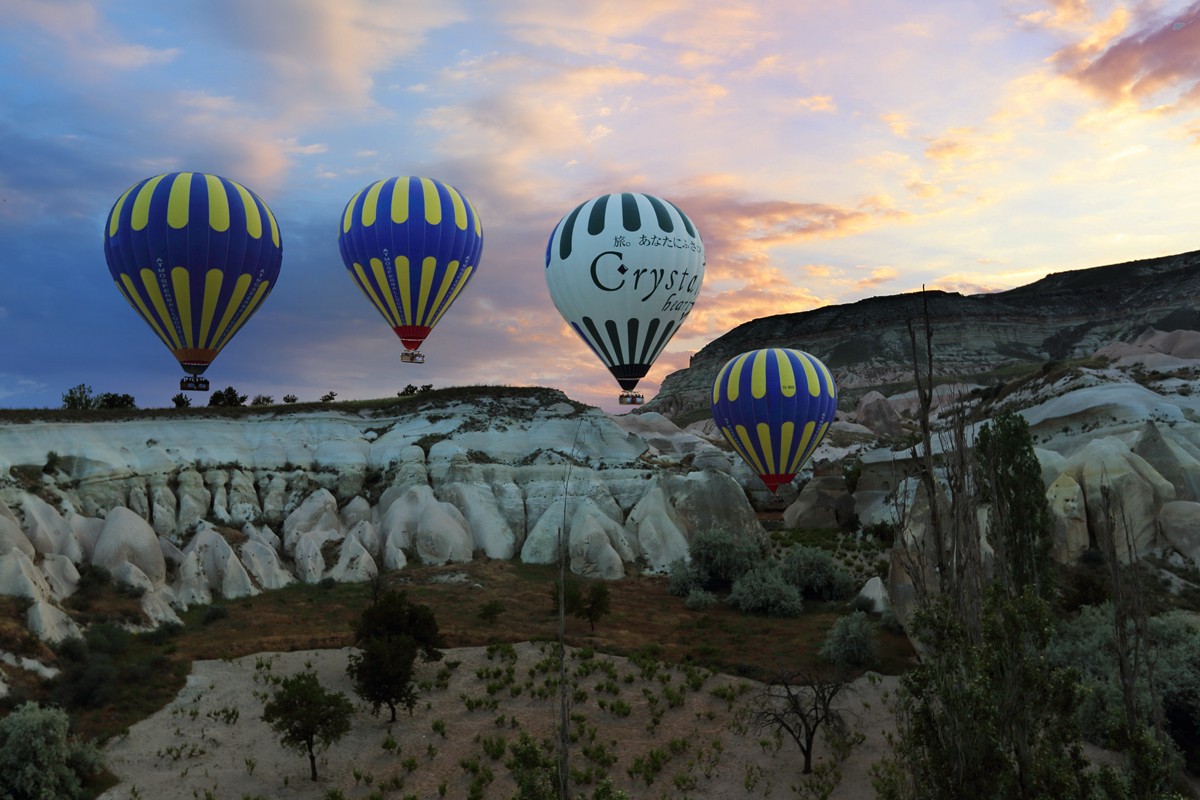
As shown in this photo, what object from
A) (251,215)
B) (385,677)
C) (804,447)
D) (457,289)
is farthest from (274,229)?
(804,447)

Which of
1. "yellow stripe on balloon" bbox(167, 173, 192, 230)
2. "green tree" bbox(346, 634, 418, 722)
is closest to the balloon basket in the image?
"yellow stripe on balloon" bbox(167, 173, 192, 230)

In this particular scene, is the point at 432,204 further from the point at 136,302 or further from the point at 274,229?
the point at 136,302

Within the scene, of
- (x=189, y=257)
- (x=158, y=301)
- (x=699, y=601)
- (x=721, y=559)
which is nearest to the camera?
(x=189, y=257)

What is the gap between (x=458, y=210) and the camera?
129 ft

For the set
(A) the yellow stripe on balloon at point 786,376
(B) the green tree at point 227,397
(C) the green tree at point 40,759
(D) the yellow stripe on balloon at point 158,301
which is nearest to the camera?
(C) the green tree at point 40,759

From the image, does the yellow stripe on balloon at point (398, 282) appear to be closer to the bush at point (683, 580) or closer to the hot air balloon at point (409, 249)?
the hot air balloon at point (409, 249)

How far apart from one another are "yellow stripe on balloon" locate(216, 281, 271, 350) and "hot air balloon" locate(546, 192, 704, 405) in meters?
13.6

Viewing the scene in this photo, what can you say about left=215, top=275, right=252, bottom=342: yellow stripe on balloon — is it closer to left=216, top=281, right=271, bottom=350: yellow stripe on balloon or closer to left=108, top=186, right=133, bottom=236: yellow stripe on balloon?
left=216, top=281, right=271, bottom=350: yellow stripe on balloon

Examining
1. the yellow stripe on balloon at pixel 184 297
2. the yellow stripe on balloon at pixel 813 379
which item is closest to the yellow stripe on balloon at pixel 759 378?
the yellow stripe on balloon at pixel 813 379

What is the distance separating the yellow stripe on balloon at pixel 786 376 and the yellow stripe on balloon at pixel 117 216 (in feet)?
110

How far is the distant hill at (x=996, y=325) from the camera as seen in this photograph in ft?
475

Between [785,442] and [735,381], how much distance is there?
4.61m

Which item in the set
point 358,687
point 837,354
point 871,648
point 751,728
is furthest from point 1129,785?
point 837,354

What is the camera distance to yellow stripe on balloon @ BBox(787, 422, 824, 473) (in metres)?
45.5
